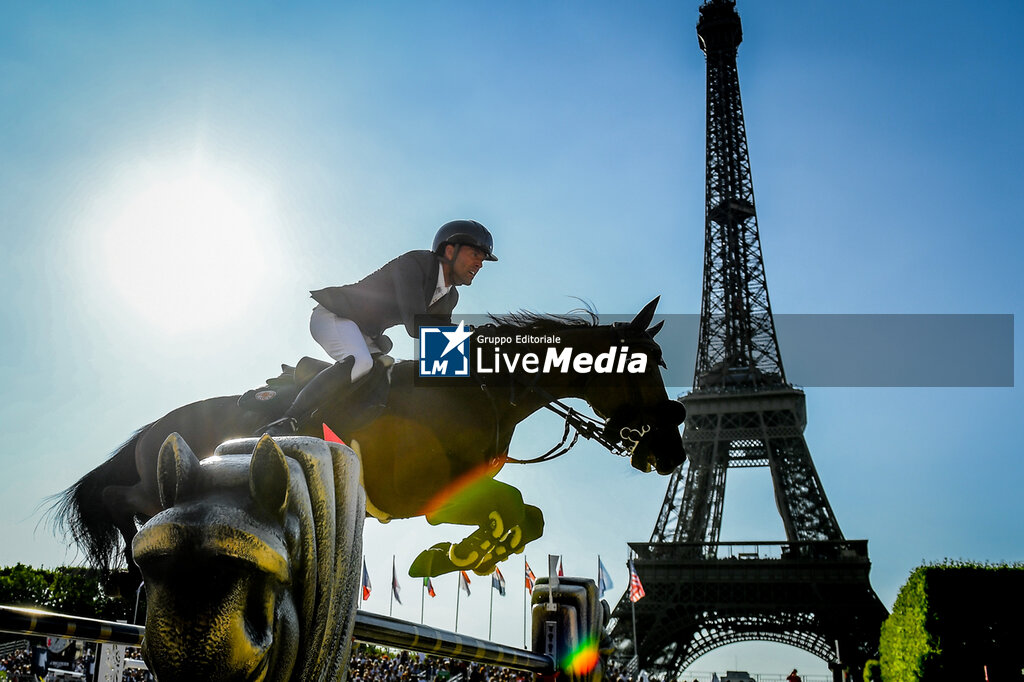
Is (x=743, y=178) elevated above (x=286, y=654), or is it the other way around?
(x=743, y=178)

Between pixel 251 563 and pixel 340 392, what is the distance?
2544mm

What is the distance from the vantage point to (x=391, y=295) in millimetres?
3816

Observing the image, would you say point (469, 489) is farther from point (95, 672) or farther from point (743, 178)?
point (743, 178)

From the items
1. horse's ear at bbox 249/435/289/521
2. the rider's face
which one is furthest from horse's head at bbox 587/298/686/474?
horse's ear at bbox 249/435/289/521

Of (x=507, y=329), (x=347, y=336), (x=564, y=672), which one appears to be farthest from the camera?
(x=507, y=329)

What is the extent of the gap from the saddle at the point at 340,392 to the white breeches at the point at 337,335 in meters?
0.08

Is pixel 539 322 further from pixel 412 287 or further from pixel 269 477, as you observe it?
pixel 269 477

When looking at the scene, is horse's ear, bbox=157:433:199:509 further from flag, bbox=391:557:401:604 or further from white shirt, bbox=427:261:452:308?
flag, bbox=391:557:401:604

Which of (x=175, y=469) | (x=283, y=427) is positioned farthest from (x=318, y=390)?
(x=175, y=469)

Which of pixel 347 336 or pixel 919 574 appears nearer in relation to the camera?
pixel 347 336

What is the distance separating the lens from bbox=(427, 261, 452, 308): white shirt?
3945 millimetres

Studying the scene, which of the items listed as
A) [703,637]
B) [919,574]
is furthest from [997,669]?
[703,637]

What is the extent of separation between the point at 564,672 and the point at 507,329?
6.64 feet

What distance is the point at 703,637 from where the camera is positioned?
109 ft
